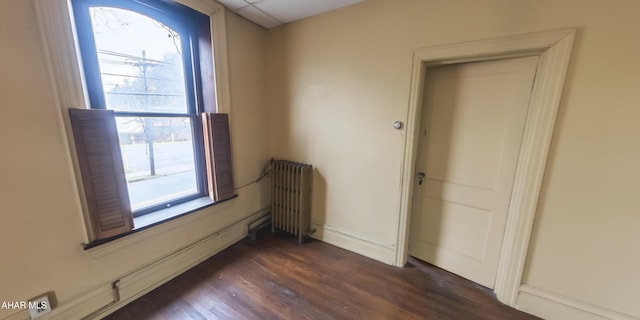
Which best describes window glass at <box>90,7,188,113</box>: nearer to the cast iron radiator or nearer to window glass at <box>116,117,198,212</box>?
window glass at <box>116,117,198,212</box>

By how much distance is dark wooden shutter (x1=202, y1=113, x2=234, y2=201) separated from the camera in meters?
2.22

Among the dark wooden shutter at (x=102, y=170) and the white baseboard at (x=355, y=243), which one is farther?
the white baseboard at (x=355, y=243)

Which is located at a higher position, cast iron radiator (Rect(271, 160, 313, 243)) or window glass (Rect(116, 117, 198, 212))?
window glass (Rect(116, 117, 198, 212))

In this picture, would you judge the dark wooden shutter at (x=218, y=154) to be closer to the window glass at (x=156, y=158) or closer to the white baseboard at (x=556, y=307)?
the window glass at (x=156, y=158)

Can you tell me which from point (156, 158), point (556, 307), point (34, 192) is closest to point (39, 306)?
point (34, 192)

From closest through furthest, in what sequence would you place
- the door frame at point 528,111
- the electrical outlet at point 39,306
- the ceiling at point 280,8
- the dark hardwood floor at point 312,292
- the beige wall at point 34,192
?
the beige wall at point 34,192, the electrical outlet at point 39,306, the door frame at point 528,111, the dark hardwood floor at point 312,292, the ceiling at point 280,8

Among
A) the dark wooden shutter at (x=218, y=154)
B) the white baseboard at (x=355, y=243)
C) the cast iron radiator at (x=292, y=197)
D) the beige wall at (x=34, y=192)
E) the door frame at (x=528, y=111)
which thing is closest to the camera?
the beige wall at (x=34, y=192)

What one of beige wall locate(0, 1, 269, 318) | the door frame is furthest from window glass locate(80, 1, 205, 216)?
the door frame

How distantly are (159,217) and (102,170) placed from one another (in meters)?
0.59

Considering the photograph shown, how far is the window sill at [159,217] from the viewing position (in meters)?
1.59

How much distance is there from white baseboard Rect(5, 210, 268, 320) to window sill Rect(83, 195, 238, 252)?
33 cm

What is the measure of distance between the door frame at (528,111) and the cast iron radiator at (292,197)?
1.23 m

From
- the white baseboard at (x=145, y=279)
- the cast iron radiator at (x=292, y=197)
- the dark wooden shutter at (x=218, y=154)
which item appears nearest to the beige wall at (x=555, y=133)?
the cast iron radiator at (x=292, y=197)

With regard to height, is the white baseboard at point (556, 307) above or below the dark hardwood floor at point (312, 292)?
above
